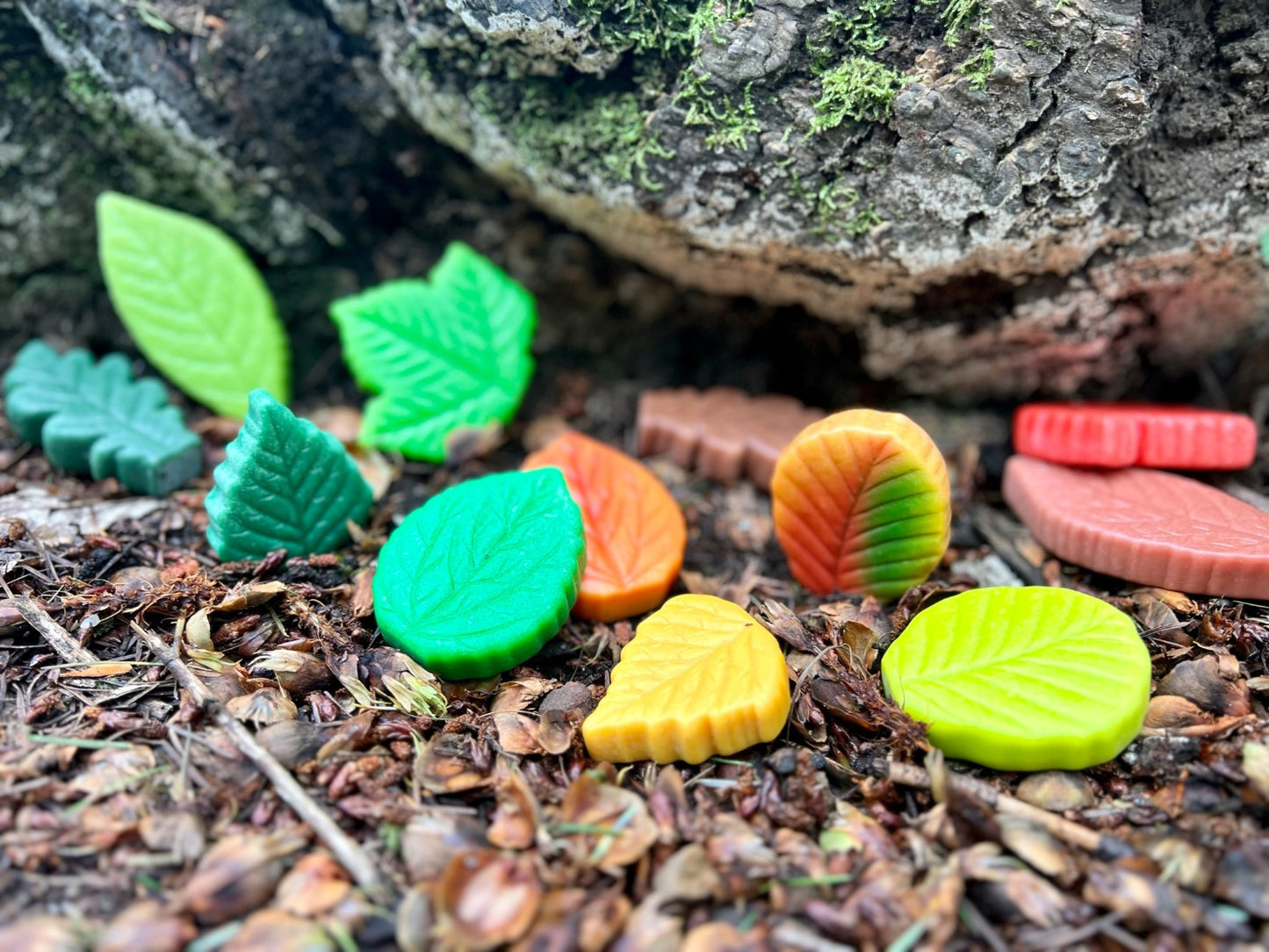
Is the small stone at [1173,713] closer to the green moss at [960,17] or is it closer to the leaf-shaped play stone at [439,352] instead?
the green moss at [960,17]

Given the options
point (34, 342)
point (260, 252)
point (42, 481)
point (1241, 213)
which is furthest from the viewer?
point (260, 252)

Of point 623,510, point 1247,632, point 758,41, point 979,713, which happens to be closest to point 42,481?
point 623,510

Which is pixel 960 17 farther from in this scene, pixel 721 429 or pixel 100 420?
pixel 100 420

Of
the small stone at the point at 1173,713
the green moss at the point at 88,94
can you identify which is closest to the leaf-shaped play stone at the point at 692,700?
the small stone at the point at 1173,713

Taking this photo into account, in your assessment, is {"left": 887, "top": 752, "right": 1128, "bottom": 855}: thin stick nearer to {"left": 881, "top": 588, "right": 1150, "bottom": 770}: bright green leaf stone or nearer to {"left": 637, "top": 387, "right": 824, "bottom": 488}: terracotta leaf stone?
{"left": 881, "top": 588, "right": 1150, "bottom": 770}: bright green leaf stone

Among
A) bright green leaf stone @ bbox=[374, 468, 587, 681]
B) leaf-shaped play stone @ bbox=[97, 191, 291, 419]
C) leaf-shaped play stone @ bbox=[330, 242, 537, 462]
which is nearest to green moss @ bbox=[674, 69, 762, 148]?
leaf-shaped play stone @ bbox=[330, 242, 537, 462]

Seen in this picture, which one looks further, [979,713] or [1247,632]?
[1247,632]

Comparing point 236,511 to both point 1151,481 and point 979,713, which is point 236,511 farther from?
point 1151,481
